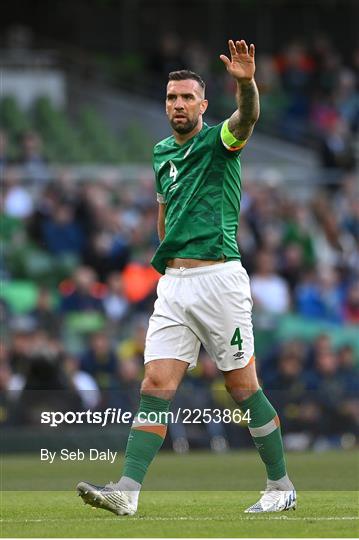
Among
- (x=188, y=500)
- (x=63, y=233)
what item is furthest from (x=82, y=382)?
(x=188, y=500)

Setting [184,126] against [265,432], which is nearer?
[184,126]

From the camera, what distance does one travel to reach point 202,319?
365 inches

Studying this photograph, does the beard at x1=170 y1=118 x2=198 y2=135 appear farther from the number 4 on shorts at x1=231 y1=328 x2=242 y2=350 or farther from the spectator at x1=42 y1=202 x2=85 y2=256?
the spectator at x1=42 y1=202 x2=85 y2=256

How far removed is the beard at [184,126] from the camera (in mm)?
9250

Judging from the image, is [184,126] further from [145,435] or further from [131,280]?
[131,280]

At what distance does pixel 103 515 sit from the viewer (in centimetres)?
925

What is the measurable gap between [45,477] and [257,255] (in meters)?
8.56

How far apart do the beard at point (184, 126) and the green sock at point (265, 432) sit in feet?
5.30

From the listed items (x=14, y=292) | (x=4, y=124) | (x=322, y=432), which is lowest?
(x=322, y=432)

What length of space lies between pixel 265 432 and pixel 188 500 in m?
1.46

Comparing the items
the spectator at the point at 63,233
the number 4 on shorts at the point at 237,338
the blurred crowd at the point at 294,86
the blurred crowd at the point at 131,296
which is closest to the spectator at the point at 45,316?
the blurred crowd at the point at 131,296

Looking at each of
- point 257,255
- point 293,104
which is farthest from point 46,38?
point 257,255

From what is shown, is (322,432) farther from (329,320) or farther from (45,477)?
(45,477)

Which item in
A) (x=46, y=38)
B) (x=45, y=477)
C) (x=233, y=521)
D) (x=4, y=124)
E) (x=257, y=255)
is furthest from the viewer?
(x=46, y=38)
